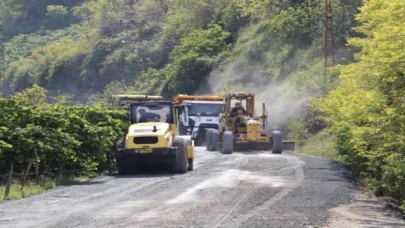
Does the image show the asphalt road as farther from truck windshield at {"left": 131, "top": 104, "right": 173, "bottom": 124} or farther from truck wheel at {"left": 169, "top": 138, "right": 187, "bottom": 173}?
truck windshield at {"left": 131, "top": 104, "right": 173, "bottom": 124}

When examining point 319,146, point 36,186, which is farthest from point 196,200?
point 319,146

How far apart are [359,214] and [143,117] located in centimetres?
1303

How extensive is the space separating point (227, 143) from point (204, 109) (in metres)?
11.4

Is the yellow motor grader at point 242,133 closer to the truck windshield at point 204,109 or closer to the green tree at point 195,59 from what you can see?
the truck windshield at point 204,109

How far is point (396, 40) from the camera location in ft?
65.1

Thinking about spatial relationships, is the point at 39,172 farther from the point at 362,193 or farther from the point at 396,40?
the point at 396,40

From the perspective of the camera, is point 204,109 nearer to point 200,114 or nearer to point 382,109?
point 200,114

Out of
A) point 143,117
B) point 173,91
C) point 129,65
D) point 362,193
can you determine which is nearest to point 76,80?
point 129,65

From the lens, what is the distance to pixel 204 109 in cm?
5259

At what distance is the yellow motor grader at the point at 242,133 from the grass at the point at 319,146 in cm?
290

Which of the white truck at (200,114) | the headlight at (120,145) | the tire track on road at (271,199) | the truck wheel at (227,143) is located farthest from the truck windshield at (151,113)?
the white truck at (200,114)

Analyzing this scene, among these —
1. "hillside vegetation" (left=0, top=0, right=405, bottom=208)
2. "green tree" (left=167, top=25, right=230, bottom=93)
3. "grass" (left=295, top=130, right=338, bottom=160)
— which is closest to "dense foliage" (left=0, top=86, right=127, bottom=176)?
"hillside vegetation" (left=0, top=0, right=405, bottom=208)

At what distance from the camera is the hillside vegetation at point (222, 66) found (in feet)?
79.3

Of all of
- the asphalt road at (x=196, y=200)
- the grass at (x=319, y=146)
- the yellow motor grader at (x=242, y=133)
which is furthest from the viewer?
the grass at (x=319, y=146)
